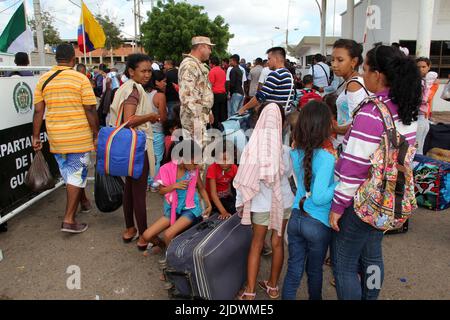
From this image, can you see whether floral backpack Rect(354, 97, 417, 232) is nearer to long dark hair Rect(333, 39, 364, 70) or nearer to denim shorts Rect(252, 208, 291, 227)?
denim shorts Rect(252, 208, 291, 227)

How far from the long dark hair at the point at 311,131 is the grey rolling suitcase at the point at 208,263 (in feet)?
2.51

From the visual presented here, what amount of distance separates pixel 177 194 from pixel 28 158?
2.12 metres

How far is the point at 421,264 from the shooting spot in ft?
11.1

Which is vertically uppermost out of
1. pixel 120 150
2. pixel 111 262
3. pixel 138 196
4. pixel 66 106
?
pixel 66 106

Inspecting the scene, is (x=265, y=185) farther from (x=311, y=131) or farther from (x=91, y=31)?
(x=91, y=31)

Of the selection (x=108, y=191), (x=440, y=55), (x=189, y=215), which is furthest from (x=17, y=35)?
(x=440, y=55)

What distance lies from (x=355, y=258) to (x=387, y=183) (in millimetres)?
527

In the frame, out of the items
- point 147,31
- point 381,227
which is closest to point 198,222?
point 381,227

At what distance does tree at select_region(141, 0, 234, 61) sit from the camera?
3316 centimetres

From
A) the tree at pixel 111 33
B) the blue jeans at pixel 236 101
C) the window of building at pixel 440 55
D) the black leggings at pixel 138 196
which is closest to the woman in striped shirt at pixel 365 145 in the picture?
the black leggings at pixel 138 196

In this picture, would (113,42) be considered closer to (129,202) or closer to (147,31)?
(147,31)

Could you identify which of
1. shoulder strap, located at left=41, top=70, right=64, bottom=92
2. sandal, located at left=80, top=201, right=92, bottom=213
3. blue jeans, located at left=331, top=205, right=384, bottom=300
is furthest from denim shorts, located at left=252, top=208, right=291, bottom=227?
sandal, located at left=80, top=201, right=92, bottom=213

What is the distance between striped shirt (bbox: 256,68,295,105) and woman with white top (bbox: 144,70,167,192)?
134 centimetres

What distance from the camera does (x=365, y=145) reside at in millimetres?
2031
